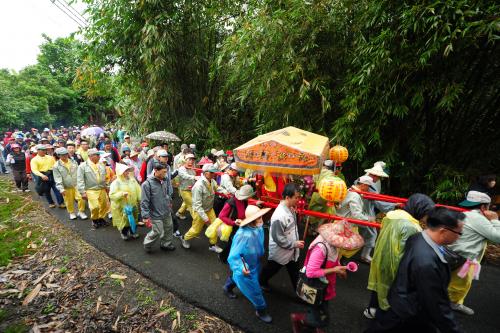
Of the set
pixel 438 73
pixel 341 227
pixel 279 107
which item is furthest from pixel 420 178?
pixel 341 227

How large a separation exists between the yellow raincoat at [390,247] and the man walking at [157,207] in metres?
3.32

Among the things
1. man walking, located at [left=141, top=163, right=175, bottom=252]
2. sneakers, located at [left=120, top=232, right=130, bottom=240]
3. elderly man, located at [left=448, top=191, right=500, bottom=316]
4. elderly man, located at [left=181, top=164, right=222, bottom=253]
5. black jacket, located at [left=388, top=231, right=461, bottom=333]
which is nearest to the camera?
black jacket, located at [left=388, top=231, right=461, bottom=333]

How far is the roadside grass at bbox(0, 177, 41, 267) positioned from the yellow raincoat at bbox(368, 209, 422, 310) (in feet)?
18.6

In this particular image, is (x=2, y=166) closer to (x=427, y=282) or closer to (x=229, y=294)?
(x=229, y=294)

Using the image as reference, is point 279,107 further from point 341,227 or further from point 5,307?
point 5,307

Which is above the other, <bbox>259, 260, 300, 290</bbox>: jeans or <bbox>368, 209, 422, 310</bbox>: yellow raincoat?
<bbox>368, 209, 422, 310</bbox>: yellow raincoat

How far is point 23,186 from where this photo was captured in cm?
830

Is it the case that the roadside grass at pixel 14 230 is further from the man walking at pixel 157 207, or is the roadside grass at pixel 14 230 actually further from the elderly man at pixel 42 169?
the man walking at pixel 157 207

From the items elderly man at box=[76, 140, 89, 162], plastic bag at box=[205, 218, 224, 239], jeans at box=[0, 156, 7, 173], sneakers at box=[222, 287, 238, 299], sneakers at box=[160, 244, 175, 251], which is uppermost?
elderly man at box=[76, 140, 89, 162]

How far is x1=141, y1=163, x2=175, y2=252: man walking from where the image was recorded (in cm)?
414

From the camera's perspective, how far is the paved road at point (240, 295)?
2963 mm

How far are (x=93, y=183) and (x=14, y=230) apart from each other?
1994 millimetres

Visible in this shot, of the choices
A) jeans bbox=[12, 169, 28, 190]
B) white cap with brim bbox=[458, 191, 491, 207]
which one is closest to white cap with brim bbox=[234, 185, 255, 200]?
white cap with brim bbox=[458, 191, 491, 207]

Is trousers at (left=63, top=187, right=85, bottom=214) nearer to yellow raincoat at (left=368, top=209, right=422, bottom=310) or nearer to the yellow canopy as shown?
the yellow canopy
